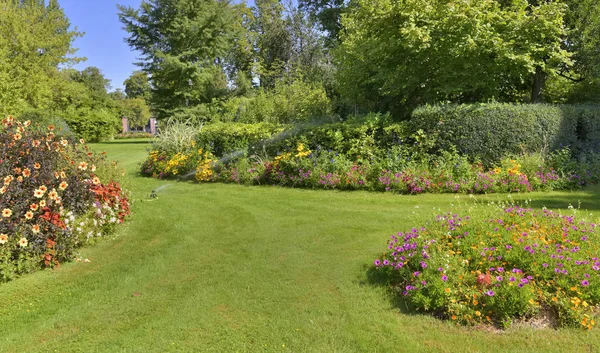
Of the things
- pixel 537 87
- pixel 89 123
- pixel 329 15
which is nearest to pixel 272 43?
pixel 329 15

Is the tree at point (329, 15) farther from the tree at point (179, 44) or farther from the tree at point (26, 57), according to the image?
the tree at point (26, 57)

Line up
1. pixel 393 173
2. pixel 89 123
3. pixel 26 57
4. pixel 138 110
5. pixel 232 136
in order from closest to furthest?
1. pixel 393 173
2. pixel 232 136
3. pixel 26 57
4. pixel 89 123
5. pixel 138 110

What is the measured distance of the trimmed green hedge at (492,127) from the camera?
661 centimetres

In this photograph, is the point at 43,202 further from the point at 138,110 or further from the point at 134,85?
the point at 134,85

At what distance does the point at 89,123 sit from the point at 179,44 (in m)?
7.63

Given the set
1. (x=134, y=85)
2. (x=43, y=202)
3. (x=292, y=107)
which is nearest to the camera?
(x=43, y=202)

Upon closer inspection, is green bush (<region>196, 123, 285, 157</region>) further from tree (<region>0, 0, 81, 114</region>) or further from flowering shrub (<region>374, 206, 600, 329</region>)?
tree (<region>0, 0, 81, 114</region>)

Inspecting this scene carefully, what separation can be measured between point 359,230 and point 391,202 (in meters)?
1.38

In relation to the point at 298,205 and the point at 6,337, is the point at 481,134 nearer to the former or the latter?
the point at 298,205

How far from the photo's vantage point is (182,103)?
22.5m

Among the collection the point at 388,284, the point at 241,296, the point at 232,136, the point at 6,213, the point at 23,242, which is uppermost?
the point at 232,136

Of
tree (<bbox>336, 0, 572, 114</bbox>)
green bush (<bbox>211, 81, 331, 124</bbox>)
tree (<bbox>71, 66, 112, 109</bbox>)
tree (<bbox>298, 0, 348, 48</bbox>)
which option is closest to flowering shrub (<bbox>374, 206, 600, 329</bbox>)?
tree (<bbox>336, 0, 572, 114</bbox>)

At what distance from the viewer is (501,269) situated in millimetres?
2713

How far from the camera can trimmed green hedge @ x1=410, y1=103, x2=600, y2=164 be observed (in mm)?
6605
